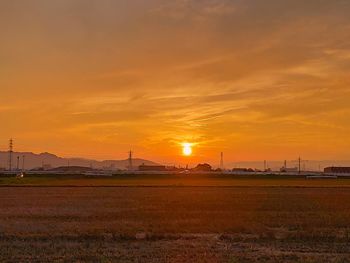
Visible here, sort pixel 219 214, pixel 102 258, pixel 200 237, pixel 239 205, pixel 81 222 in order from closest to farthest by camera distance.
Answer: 1. pixel 102 258
2. pixel 200 237
3. pixel 81 222
4. pixel 219 214
5. pixel 239 205

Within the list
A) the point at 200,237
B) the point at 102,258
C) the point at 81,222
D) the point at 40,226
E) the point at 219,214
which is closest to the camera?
the point at 102,258

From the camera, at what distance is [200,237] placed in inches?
1048

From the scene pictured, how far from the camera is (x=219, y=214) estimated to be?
125 ft

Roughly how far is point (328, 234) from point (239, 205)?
1909 centimetres

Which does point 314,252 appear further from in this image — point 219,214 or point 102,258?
point 219,214

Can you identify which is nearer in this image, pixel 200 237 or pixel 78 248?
pixel 78 248

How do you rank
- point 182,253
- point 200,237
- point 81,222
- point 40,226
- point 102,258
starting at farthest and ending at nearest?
point 81,222
point 40,226
point 200,237
point 182,253
point 102,258

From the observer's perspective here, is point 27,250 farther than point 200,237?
No

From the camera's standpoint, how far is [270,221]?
3369 cm

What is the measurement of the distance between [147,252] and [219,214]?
17032 millimetres

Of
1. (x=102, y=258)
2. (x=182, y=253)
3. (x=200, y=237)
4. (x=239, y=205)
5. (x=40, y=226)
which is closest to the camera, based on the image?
(x=102, y=258)

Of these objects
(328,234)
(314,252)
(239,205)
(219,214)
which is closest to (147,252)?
(314,252)

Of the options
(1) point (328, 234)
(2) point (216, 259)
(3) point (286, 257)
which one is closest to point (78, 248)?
(2) point (216, 259)

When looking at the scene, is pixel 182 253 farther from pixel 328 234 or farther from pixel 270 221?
pixel 270 221
